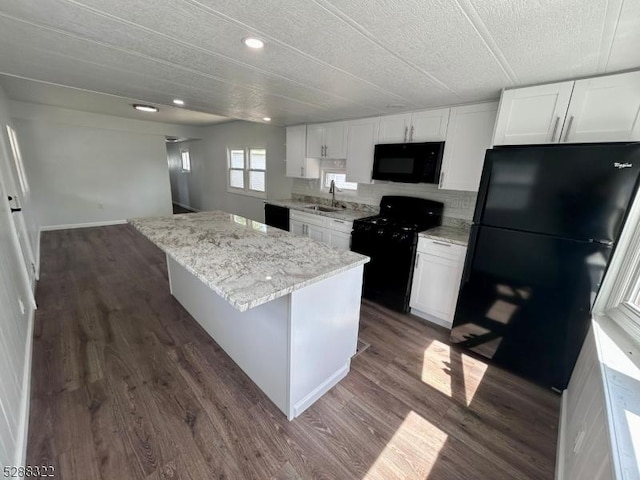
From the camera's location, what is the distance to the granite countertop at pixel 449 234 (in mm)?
2444

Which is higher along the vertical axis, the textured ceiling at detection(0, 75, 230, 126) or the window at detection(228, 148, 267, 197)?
the textured ceiling at detection(0, 75, 230, 126)

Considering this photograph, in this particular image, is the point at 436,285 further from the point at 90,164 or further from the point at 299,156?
the point at 90,164

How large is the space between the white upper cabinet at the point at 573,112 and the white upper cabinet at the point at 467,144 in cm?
37

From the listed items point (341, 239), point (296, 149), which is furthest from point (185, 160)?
point (341, 239)

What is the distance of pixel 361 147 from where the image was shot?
340cm

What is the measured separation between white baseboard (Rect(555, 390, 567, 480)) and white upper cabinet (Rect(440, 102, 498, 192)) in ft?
5.86

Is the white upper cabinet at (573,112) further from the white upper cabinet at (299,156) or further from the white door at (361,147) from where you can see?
the white upper cabinet at (299,156)

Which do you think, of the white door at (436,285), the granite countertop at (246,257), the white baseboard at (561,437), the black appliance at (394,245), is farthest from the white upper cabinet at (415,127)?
the white baseboard at (561,437)

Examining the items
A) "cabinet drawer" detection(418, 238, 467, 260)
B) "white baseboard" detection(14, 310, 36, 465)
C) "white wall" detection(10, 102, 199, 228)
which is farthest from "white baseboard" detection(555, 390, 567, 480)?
"white wall" detection(10, 102, 199, 228)

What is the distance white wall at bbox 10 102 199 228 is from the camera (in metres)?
5.20

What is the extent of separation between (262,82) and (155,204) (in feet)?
19.6

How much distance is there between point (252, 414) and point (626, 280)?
7.96 feet

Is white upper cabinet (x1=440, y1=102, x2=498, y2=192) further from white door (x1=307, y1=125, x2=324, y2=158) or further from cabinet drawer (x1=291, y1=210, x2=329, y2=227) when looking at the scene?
white door (x1=307, y1=125, x2=324, y2=158)

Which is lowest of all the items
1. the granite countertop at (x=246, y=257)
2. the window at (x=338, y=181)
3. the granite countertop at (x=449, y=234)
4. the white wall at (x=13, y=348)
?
the white wall at (x=13, y=348)
